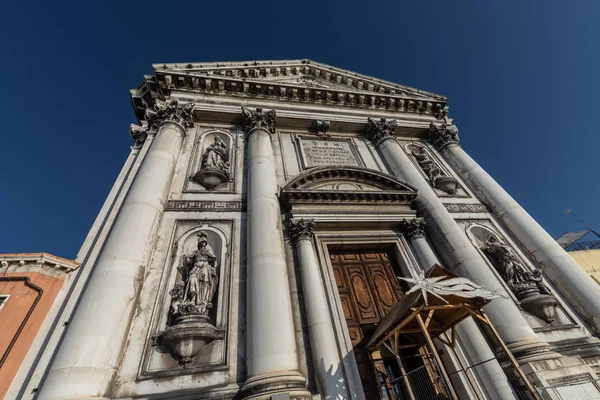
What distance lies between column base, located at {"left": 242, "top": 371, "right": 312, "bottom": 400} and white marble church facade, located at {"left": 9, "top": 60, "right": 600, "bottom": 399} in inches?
0.9

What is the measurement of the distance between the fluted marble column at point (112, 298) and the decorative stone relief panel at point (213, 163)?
0.83 m

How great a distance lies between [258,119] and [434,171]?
25.5ft

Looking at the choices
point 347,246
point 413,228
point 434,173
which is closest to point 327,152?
point 434,173

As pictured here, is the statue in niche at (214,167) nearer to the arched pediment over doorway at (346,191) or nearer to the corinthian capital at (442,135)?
the arched pediment over doorway at (346,191)

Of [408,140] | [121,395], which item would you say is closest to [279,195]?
[121,395]

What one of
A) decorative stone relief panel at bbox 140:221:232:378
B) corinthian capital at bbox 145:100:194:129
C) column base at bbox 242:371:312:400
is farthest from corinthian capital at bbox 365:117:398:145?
column base at bbox 242:371:312:400

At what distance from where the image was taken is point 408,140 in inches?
551

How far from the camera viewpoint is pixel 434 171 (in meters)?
11.8

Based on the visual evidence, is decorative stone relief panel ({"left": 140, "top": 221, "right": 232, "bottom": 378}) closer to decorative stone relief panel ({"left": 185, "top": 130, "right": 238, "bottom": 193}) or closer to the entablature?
decorative stone relief panel ({"left": 185, "top": 130, "right": 238, "bottom": 193})

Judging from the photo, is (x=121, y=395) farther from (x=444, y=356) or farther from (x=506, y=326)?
(x=506, y=326)

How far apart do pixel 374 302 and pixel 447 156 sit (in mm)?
8908

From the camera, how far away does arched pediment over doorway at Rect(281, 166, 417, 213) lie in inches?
350

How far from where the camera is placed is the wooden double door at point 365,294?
6.54 m

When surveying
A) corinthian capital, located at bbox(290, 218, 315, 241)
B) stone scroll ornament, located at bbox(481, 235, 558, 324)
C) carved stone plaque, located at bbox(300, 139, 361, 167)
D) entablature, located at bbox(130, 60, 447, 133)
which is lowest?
stone scroll ornament, located at bbox(481, 235, 558, 324)
